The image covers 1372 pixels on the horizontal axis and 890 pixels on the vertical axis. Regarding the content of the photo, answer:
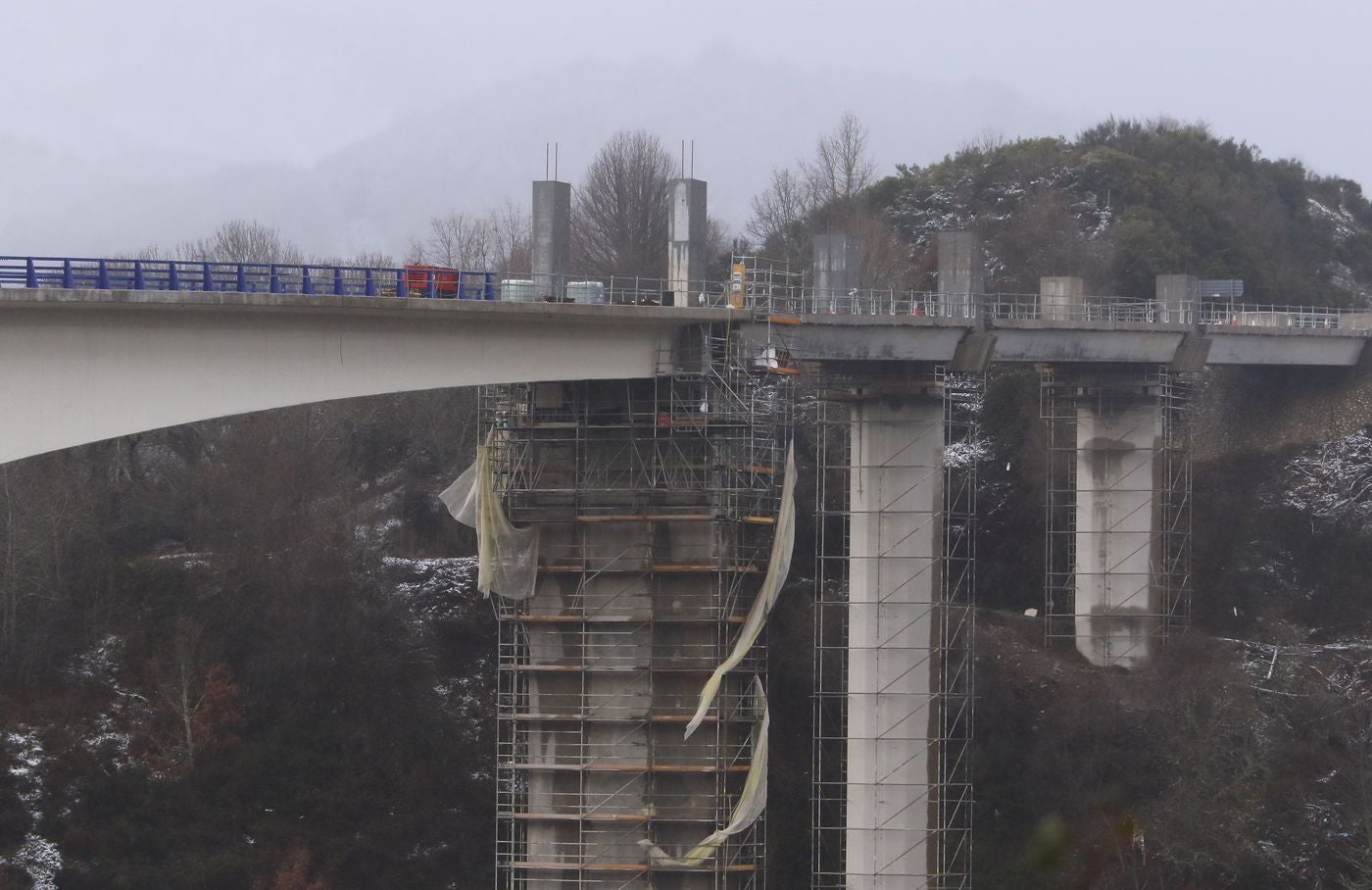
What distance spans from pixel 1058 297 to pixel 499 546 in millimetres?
22359

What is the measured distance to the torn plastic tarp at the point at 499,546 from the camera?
4062 centimetres

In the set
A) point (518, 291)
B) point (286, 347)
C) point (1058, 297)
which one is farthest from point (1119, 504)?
point (286, 347)

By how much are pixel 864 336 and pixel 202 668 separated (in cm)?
2183

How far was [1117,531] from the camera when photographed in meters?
59.9

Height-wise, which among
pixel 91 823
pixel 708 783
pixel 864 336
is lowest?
pixel 91 823

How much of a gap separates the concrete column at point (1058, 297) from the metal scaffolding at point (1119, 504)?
6.31ft

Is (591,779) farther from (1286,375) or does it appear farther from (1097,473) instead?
(1286,375)

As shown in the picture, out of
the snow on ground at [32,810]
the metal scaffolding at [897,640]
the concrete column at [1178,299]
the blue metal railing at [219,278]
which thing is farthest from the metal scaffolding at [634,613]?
the concrete column at [1178,299]

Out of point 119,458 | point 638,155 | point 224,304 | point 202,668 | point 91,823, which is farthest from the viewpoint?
point 638,155

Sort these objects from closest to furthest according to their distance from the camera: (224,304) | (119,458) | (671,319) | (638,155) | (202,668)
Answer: (224,304) → (671,319) → (202,668) → (119,458) → (638,155)

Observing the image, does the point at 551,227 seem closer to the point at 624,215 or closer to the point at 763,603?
the point at 763,603

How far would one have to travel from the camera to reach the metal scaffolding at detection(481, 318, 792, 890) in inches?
1601

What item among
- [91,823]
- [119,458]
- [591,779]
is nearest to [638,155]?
[119,458]

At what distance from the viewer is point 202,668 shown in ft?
187
